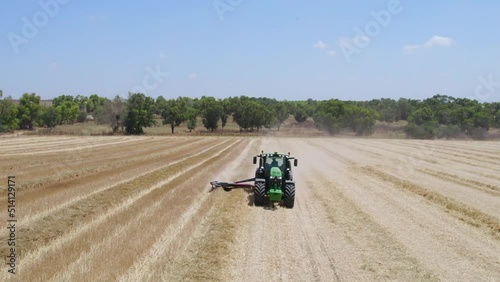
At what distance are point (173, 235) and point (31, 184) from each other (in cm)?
981

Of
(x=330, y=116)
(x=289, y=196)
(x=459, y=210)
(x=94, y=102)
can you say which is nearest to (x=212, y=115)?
(x=330, y=116)

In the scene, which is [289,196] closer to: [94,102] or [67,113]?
[67,113]

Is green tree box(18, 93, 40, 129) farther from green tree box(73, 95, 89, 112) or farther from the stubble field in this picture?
the stubble field

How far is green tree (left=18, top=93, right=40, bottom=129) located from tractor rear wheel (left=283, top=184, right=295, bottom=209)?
339 ft

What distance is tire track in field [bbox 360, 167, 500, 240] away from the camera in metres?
12.2

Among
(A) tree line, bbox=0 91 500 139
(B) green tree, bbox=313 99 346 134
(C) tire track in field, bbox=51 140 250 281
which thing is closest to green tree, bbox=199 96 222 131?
(A) tree line, bbox=0 91 500 139

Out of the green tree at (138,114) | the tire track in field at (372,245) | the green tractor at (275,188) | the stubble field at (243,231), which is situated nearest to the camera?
the stubble field at (243,231)

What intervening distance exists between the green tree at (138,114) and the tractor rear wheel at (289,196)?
2963 inches

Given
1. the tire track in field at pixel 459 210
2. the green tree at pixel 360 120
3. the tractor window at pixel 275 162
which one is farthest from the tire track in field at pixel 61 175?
the green tree at pixel 360 120

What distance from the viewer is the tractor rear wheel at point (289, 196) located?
1375 centimetres

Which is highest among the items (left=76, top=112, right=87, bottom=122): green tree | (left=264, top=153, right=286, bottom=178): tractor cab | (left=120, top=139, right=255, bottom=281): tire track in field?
(left=76, top=112, right=87, bottom=122): green tree

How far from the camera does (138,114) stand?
86.2 m

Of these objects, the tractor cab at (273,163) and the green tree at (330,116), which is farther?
the green tree at (330,116)

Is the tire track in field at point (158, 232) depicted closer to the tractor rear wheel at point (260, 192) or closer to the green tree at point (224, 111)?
the tractor rear wheel at point (260, 192)
